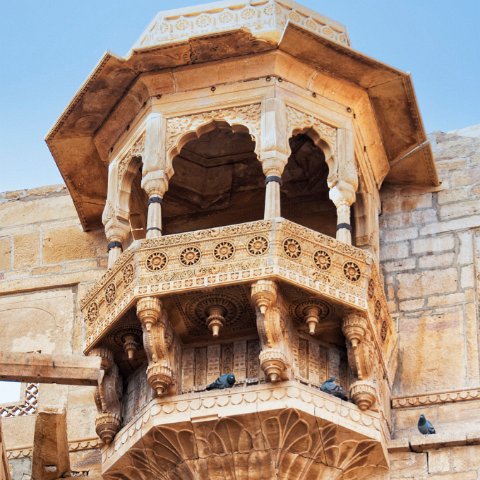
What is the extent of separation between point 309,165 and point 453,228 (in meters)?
1.16

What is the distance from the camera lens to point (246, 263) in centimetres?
1102

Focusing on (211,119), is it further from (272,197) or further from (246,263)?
(246,263)

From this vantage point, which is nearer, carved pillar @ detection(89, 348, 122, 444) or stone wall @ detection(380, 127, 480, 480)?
stone wall @ detection(380, 127, 480, 480)

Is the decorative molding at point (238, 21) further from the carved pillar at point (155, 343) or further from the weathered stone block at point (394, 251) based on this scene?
the carved pillar at point (155, 343)

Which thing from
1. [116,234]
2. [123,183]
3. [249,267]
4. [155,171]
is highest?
[123,183]

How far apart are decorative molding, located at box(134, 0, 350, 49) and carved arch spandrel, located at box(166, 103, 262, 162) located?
55cm

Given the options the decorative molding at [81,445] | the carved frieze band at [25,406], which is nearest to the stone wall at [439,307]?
the decorative molding at [81,445]

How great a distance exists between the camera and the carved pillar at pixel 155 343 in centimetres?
1105

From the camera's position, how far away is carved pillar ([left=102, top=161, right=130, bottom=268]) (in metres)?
12.0

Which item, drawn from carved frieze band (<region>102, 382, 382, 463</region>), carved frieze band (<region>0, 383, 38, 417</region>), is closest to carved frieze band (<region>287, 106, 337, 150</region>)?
carved frieze band (<region>102, 382, 382, 463</region>)

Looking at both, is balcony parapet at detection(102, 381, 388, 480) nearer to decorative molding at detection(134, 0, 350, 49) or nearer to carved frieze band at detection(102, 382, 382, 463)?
carved frieze band at detection(102, 382, 382, 463)

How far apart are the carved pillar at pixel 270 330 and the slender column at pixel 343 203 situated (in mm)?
857

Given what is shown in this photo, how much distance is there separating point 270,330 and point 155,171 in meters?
1.53

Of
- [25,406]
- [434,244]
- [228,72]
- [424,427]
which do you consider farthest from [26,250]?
[424,427]
